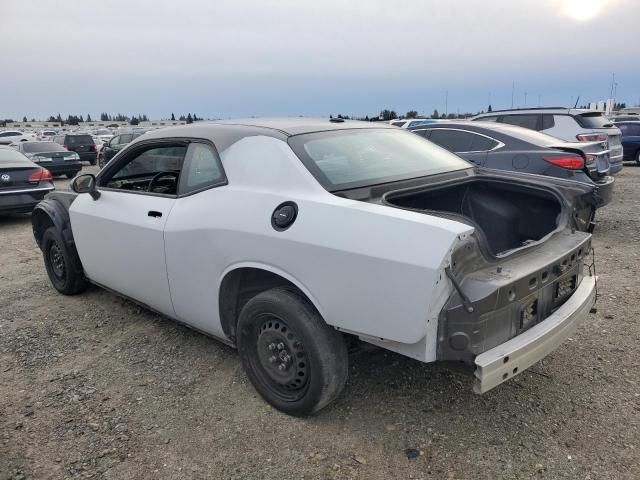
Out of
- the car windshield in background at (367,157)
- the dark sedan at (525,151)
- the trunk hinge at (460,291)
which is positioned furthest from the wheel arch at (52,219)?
the dark sedan at (525,151)

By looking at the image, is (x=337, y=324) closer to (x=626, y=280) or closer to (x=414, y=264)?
(x=414, y=264)

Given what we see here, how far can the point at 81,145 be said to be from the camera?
23.5 m

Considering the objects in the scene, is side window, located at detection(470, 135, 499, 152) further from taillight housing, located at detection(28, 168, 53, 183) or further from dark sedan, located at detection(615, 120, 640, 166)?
dark sedan, located at detection(615, 120, 640, 166)

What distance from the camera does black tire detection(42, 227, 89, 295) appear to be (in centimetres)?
476

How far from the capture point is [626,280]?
5016mm

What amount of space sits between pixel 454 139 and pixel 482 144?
0.47 m

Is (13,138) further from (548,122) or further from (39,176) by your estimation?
(548,122)

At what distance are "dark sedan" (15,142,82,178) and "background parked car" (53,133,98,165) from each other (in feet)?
19.4

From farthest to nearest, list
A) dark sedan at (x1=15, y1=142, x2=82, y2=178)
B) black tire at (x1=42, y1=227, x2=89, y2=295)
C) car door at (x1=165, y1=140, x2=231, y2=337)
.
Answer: dark sedan at (x1=15, y1=142, x2=82, y2=178) → black tire at (x1=42, y1=227, x2=89, y2=295) → car door at (x1=165, y1=140, x2=231, y2=337)

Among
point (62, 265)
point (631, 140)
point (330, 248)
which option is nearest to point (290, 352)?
point (330, 248)

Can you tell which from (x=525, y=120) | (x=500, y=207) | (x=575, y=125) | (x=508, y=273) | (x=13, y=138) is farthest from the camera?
(x=13, y=138)

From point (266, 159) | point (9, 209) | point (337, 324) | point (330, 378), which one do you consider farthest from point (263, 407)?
point (9, 209)

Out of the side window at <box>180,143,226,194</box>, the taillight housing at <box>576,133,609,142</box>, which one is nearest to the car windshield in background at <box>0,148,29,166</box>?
the side window at <box>180,143,226,194</box>

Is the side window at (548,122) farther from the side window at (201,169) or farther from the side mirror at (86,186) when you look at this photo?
the side mirror at (86,186)
